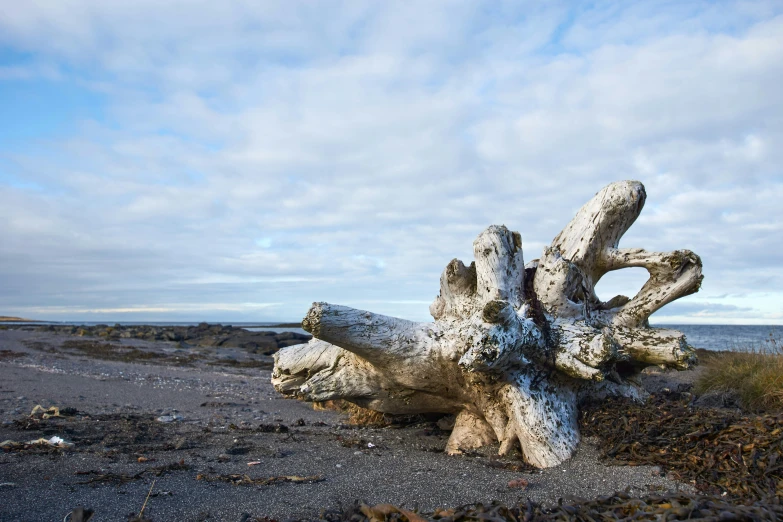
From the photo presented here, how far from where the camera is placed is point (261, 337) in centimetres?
2736

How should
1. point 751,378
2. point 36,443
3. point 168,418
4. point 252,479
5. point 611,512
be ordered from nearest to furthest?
point 611,512 < point 252,479 < point 36,443 < point 168,418 < point 751,378

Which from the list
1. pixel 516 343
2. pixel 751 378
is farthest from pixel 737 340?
pixel 516 343

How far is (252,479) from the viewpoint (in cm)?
434

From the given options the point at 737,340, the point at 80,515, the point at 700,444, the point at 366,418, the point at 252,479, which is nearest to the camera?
the point at 80,515

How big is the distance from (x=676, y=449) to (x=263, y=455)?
3.81 meters

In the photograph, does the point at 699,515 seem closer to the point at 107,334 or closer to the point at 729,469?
the point at 729,469

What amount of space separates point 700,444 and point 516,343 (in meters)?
1.78

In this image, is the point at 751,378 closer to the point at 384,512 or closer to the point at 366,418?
the point at 366,418

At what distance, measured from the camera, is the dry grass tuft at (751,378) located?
742 cm

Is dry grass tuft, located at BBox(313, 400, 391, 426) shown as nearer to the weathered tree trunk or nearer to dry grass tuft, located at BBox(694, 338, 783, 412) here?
the weathered tree trunk

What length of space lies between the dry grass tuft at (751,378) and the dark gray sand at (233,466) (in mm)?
3711

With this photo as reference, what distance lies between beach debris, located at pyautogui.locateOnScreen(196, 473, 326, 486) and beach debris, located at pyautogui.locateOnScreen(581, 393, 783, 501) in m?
2.75

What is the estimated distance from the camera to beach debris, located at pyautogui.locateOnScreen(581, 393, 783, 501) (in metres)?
4.19

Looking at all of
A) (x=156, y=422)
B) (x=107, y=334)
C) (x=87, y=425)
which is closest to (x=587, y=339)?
(x=156, y=422)
